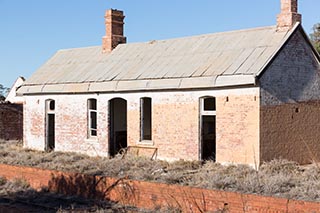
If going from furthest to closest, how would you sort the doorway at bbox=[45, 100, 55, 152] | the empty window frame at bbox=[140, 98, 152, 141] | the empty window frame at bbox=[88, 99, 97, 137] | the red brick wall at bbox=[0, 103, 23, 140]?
1. the red brick wall at bbox=[0, 103, 23, 140]
2. the doorway at bbox=[45, 100, 55, 152]
3. the empty window frame at bbox=[88, 99, 97, 137]
4. the empty window frame at bbox=[140, 98, 152, 141]

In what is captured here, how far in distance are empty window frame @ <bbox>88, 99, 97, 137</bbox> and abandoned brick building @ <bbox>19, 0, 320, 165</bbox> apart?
0.04 m

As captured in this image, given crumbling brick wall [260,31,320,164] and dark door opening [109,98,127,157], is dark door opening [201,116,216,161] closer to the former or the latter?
crumbling brick wall [260,31,320,164]

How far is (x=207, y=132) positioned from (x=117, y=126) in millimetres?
4426

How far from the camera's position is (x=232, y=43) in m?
19.7

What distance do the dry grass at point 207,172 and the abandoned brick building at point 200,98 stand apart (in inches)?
30.9

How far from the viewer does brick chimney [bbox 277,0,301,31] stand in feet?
59.6

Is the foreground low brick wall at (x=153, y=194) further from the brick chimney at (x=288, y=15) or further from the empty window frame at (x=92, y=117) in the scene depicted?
the brick chimney at (x=288, y=15)

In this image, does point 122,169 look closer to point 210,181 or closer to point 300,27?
point 210,181

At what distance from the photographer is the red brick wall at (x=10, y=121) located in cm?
3066

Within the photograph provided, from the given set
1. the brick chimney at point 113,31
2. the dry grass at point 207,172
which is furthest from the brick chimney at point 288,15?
the brick chimney at point 113,31

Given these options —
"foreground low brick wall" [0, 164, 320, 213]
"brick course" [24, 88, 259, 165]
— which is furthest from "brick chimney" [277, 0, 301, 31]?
"foreground low brick wall" [0, 164, 320, 213]

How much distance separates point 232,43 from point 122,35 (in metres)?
7.93

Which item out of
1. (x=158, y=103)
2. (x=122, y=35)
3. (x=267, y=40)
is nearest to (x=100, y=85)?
(x=158, y=103)

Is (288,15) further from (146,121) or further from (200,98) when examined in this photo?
(146,121)
